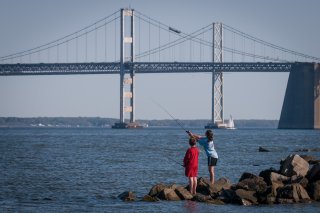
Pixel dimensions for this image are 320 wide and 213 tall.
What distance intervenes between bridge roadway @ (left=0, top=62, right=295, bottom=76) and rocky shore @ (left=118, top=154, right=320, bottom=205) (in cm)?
6959

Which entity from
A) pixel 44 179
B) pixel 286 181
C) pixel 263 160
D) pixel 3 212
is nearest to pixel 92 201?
pixel 3 212

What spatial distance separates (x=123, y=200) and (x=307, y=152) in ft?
69.1

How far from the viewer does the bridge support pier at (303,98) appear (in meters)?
87.1

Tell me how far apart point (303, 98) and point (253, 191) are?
6977 centimetres

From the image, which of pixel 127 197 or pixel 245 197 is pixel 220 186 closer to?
pixel 245 197

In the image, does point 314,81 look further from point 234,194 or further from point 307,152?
point 234,194

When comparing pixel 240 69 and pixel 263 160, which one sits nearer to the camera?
pixel 263 160

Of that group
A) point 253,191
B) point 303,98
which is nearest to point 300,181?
point 253,191

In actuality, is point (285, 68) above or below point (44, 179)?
above

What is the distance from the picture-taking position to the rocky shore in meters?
17.7

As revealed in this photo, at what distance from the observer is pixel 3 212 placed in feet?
55.9

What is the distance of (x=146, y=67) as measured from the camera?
9162cm

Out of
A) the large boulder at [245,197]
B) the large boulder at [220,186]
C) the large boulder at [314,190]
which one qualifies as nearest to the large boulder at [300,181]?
the large boulder at [314,190]

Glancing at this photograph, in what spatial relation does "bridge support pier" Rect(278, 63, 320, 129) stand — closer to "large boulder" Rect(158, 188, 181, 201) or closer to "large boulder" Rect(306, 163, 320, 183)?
"large boulder" Rect(306, 163, 320, 183)
